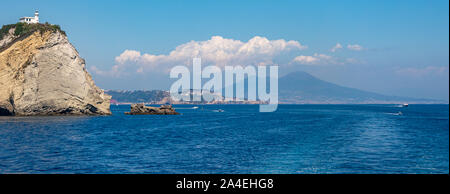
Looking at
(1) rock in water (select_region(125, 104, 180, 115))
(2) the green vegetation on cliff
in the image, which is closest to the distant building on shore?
(2) the green vegetation on cliff

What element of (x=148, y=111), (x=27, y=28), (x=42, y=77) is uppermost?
(x=27, y=28)

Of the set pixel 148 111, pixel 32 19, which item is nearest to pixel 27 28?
pixel 32 19

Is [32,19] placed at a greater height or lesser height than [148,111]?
greater

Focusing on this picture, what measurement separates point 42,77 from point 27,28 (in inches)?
771

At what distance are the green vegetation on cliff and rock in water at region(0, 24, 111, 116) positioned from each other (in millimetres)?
513

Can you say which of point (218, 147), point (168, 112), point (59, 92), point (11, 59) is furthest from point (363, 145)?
point (168, 112)

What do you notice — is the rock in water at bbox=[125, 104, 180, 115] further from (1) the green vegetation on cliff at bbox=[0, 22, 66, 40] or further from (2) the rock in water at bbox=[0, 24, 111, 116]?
(1) the green vegetation on cliff at bbox=[0, 22, 66, 40]

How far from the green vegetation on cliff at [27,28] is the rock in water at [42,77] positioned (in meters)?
0.51

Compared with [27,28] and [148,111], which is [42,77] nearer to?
[27,28]

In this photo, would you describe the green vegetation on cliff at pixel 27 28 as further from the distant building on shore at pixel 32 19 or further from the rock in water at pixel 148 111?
the rock in water at pixel 148 111

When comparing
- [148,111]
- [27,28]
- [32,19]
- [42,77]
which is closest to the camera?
[42,77]

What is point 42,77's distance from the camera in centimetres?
8312

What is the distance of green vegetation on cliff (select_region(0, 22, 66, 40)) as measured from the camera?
87688 millimetres

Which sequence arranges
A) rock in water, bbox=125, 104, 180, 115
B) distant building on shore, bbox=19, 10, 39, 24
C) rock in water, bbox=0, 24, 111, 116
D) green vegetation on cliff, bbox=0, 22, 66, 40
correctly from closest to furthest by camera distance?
rock in water, bbox=0, 24, 111, 116 → green vegetation on cliff, bbox=0, 22, 66, 40 → distant building on shore, bbox=19, 10, 39, 24 → rock in water, bbox=125, 104, 180, 115
